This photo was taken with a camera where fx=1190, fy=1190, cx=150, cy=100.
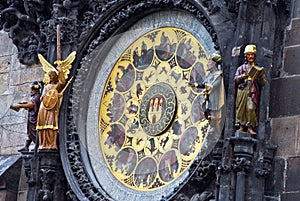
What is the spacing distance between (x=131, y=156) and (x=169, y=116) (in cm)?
63

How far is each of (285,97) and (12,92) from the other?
4.08 meters

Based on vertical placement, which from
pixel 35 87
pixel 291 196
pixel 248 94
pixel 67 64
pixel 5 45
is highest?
pixel 5 45

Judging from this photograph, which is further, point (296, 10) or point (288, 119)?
point (296, 10)

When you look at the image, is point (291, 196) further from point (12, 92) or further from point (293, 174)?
point (12, 92)

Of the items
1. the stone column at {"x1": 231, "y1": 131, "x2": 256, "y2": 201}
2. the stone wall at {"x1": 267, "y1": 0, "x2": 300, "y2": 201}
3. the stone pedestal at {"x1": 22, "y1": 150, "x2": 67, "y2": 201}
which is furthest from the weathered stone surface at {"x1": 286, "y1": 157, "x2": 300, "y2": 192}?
the stone pedestal at {"x1": 22, "y1": 150, "x2": 67, "y2": 201}

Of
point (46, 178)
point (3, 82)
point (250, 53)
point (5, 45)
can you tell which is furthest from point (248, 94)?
point (5, 45)

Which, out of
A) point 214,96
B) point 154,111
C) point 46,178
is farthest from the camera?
point 46,178

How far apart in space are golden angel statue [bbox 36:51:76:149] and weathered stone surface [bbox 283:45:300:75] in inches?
106

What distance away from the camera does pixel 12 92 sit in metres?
13.9

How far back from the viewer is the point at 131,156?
12.2m

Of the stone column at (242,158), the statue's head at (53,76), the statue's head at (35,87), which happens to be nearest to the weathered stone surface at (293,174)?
the stone column at (242,158)

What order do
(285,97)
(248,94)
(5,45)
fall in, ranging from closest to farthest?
(248,94) < (285,97) < (5,45)

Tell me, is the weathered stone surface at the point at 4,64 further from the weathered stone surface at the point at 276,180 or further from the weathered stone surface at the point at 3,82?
the weathered stone surface at the point at 276,180

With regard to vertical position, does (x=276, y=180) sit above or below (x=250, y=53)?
below
